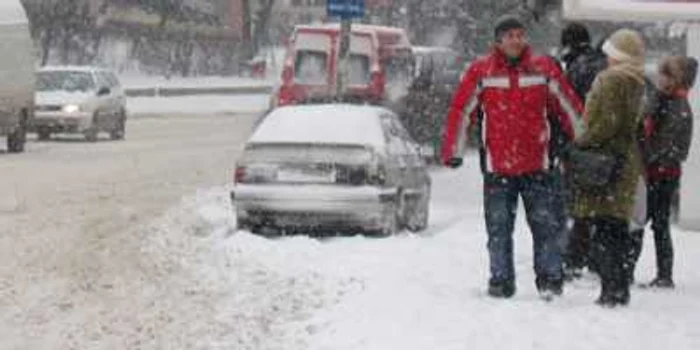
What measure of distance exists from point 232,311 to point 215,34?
66.4 meters

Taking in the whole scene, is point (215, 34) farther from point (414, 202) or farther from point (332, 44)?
point (414, 202)

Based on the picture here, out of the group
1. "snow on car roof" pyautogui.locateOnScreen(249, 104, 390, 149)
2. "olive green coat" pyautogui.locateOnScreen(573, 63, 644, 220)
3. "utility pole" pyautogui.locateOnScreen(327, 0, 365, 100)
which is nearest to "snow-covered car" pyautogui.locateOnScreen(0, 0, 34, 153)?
"utility pole" pyautogui.locateOnScreen(327, 0, 365, 100)

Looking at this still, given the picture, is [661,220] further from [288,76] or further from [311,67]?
[311,67]

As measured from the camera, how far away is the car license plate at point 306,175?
14770 millimetres

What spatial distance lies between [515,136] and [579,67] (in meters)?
1.80

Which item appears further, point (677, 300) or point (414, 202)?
point (414, 202)

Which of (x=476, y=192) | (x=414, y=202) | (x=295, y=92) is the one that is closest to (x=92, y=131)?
(x=295, y=92)

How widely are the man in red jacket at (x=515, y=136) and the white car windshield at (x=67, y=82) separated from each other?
79.1 ft

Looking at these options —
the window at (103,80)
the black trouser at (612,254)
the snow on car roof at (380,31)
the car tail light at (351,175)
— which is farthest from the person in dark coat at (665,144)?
the window at (103,80)

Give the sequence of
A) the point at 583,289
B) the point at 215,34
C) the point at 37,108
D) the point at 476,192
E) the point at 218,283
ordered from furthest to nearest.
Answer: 1. the point at 215,34
2. the point at 37,108
3. the point at 476,192
4. the point at 218,283
5. the point at 583,289

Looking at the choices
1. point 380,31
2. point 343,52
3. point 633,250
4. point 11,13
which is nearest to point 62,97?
point 11,13

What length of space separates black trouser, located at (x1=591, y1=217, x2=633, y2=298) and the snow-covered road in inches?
7.1

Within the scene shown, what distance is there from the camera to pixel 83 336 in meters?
10.8

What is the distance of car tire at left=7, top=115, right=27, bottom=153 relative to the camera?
2852 centimetres
